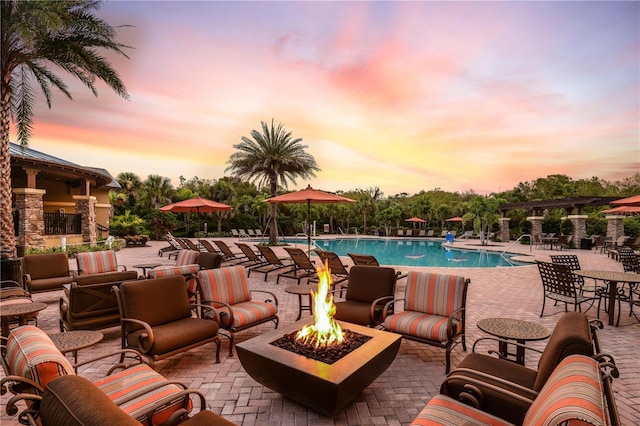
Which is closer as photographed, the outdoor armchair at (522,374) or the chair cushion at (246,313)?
the outdoor armchair at (522,374)

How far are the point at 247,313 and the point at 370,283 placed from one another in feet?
6.57

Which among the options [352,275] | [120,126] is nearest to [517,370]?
[352,275]

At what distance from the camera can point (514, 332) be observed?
334 centimetres

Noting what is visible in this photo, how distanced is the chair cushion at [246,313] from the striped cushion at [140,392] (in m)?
1.64

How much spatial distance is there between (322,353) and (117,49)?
1153cm

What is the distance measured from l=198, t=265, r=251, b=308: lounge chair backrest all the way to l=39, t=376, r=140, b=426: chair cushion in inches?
128

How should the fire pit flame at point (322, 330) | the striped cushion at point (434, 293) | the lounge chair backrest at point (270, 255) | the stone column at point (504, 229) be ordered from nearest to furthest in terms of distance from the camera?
the fire pit flame at point (322, 330) → the striped cushion at point (434, 293) → the lounge chair backrest at point (270, 255) → the stone column at point (504, 229)

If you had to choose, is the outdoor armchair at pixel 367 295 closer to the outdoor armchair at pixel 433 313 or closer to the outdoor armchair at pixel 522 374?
the outdoor armchair at pixel 433 313

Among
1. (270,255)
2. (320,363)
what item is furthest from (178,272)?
(270,255)

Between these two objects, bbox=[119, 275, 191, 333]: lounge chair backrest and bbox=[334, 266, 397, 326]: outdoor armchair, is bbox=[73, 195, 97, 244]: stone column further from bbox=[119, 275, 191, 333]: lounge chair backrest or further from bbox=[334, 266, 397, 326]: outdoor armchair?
bbox=[334, 266, 397, 326]: outdoor armchair

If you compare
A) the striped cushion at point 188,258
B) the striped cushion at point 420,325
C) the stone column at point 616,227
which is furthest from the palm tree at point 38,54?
the stone column at point 616,227

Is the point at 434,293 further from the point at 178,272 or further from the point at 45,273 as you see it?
the point at 45,273

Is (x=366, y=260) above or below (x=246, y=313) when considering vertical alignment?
above

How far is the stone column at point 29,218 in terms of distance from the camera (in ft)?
41.6
